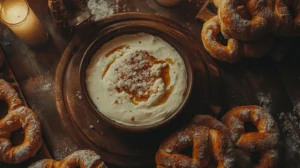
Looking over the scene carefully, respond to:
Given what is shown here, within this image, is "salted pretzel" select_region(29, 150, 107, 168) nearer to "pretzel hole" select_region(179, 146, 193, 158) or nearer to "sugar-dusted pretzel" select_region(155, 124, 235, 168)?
"sugar-dusted pretzel" select_region(155, 124, 235, 168)

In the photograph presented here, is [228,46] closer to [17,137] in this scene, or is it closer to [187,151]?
[187,151]

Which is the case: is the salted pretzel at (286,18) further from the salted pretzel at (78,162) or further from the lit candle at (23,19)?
the lit candle at (23,19)

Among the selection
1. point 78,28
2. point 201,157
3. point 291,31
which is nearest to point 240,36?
point 291,31

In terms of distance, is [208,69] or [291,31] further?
[208,69]

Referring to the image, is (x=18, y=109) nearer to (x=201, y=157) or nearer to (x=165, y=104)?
(x=165, y=104)

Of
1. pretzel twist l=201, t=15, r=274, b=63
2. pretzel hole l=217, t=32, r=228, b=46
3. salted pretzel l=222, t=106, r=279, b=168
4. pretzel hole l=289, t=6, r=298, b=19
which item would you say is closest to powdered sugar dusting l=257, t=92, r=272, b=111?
salted pretzel l=222, t=106, r=279, b=168
